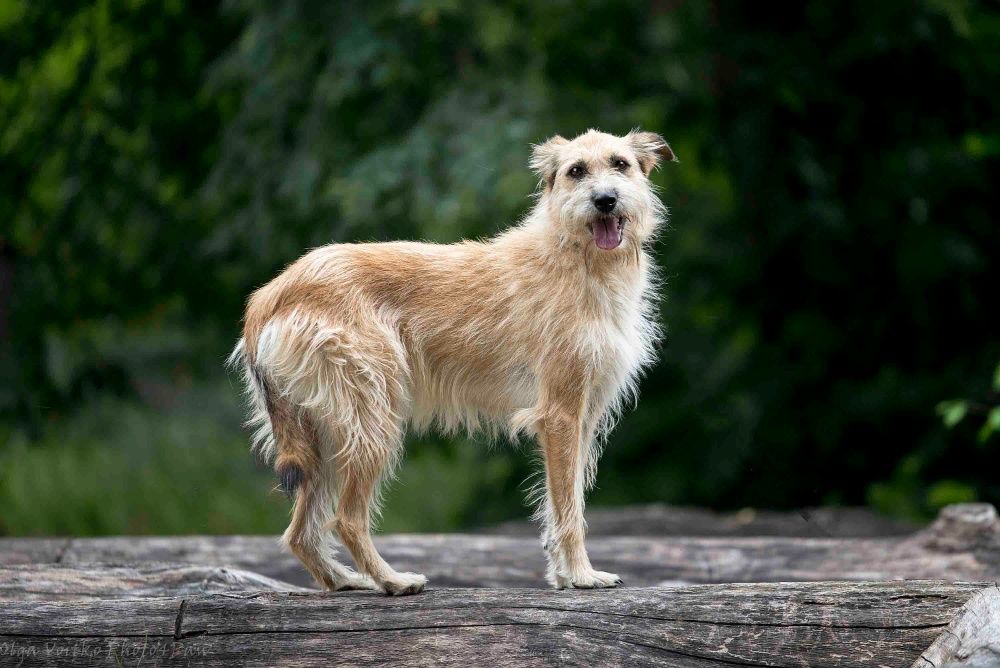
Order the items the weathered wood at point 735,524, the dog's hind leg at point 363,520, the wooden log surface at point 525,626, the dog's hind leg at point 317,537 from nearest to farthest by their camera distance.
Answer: the wooden log surface at point 525,626
the dog's hind leg at point 363,520
the dog's hind leg at point 317,537
the weathered wood at point 735,524

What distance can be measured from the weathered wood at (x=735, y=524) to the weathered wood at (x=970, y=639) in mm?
3906

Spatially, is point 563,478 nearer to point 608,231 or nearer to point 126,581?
point 608,231

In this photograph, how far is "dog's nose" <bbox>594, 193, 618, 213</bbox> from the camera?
184 inches

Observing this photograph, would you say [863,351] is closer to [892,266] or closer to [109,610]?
[892,266]

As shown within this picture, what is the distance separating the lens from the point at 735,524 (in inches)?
331

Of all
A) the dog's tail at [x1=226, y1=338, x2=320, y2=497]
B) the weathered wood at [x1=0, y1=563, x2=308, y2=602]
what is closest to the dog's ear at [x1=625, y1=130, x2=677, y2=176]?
the dog's tail at [x1=226, y1=338, x2=320, y2=497]

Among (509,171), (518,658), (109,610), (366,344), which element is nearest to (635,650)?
(518,658)

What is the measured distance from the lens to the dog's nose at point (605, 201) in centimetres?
466

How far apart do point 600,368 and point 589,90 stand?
5.32m


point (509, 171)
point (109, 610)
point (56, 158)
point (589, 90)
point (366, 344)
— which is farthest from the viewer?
point (56, 158)

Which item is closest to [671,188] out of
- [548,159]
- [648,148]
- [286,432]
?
[648,148]

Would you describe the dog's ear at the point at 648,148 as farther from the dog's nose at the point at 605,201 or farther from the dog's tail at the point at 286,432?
the dog's tail at the point at 286,432

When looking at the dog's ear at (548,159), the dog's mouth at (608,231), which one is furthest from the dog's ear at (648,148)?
the dog's mouth at (608,231)

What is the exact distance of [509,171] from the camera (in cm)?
805
